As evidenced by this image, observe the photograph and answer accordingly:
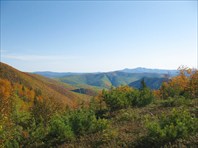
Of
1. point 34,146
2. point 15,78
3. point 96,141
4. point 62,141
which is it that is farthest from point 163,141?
point 15,78

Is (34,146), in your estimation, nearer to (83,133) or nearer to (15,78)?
(83,133)

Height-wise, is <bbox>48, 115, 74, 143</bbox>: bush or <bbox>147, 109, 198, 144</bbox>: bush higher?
<bbox>147, 109, 198, 144</bbox>: bush

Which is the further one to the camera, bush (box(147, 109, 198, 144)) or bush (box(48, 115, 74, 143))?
bush (box(48, 115, 74, 143))

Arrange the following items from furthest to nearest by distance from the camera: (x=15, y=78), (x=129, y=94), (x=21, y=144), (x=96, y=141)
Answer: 1. (x=15, y=78)
2. (x=129, y=94)
3. (x=21, y=144)
4. (x=96, y=141)

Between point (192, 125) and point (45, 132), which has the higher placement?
point (192, 125)

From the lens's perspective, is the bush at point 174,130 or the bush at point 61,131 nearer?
the bush at point 174,130

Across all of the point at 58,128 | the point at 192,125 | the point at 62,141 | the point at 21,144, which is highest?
the point at 192,125

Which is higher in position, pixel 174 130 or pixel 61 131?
pixel 174 130

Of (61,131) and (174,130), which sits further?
(61,131)

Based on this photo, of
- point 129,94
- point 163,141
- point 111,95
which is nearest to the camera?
point 163,141

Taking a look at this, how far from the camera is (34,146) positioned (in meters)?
12.6

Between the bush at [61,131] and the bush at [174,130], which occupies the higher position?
the bush at [174,130]

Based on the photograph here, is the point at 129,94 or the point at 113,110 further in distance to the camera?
the point at 129,94

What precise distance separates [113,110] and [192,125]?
10.9 metres
